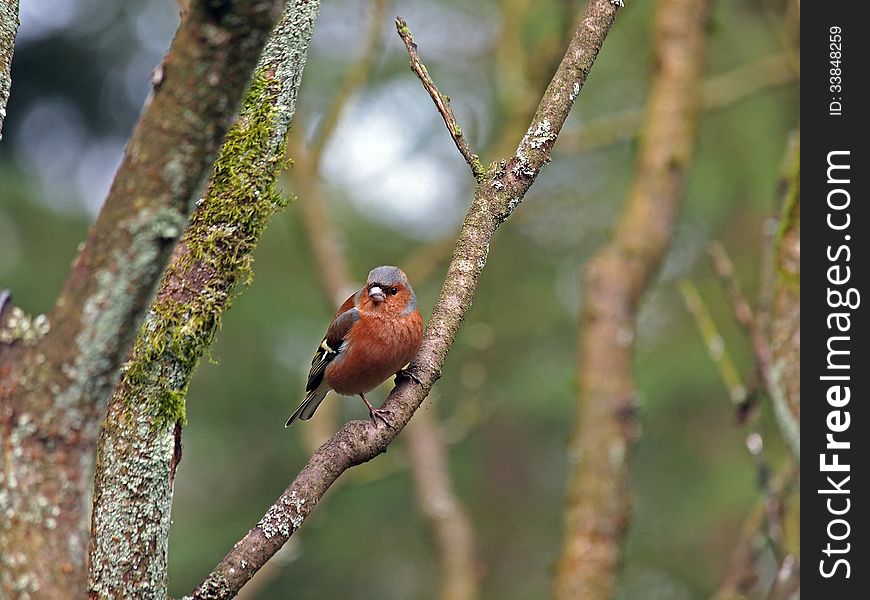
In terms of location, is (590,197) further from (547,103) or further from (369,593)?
(547,103)

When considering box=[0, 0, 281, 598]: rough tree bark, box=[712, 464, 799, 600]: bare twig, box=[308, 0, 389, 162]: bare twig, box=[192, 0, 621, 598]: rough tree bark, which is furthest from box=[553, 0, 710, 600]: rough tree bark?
box=[0, 0, 281, 598]: rough tree bark

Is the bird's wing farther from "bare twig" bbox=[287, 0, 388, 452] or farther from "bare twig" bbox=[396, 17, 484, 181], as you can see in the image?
"bare twig" bbox=[396, 17, 484, 181]

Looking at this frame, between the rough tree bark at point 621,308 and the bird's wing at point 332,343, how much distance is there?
4.17 feet

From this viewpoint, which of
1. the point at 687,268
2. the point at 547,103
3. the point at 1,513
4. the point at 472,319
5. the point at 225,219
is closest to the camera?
the point at 1,513

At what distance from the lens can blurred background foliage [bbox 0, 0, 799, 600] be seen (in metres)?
9.56

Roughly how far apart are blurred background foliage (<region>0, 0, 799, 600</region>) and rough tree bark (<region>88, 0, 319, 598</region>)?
5815 mm

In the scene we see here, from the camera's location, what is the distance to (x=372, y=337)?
4906mm

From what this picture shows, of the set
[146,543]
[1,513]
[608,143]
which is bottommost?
[1,513]

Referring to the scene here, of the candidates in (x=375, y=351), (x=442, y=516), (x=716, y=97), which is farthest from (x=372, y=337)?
(x=716, y=97)

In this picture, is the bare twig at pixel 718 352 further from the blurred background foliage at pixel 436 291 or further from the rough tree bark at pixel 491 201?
the blurred background foliage at pixel 436 291

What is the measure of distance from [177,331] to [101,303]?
792 mm
